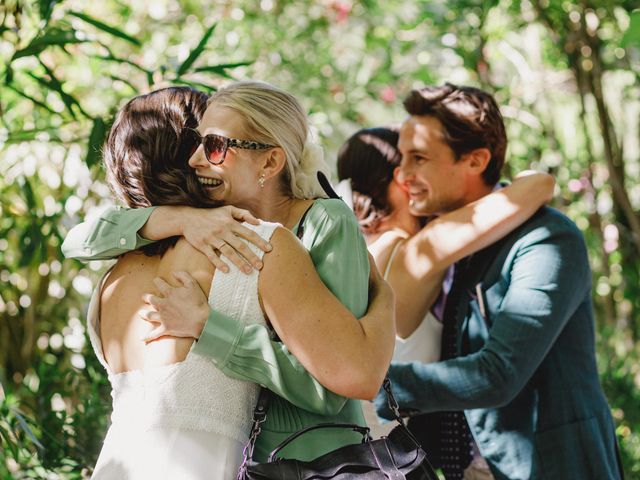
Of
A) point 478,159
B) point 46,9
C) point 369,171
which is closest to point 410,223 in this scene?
point 369,171

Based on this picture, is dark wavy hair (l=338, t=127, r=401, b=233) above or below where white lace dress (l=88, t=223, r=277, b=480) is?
above

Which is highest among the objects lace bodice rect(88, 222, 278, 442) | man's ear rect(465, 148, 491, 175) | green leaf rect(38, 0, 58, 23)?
green leaf rect(38, 0, 58, 23)

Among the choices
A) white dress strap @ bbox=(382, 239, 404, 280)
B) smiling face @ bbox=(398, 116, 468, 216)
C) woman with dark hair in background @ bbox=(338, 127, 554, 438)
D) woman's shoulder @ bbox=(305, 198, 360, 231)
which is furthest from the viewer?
smiling face @ bbox=(398, 116, 468, 216)

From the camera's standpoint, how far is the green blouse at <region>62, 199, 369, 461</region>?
5.58ft

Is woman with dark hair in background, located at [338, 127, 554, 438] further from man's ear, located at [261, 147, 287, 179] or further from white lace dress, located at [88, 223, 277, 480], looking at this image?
white lace dress, located at [88, 223, 277, 480]

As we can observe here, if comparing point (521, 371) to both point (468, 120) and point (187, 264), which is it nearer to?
point (468, 120)

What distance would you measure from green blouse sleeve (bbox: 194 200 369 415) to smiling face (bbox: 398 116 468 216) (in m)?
1.14

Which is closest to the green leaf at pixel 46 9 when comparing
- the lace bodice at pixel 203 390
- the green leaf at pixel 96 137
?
the green leaf at pixel 96 137

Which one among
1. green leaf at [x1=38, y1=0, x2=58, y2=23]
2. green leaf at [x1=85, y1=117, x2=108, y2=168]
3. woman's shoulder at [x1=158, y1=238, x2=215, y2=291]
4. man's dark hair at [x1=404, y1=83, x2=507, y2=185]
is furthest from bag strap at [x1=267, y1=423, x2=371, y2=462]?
green leaf at [x1=38, y1=0, x2=58, y2=23]

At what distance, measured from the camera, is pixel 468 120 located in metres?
2.89

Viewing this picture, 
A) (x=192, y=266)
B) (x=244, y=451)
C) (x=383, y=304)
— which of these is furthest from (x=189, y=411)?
(x=383, y=304)

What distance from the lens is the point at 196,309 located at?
1705 mm

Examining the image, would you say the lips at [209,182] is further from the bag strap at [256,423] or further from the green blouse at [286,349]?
the bag strap at [256,423]

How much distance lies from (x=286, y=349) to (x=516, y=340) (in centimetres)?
96
